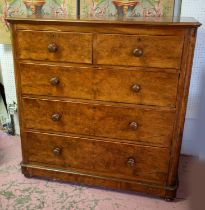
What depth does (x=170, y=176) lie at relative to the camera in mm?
1591

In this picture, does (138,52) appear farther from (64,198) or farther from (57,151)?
(64,198)

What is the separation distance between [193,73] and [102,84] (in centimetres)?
73

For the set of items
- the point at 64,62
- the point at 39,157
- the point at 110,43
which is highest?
the point at 110,43

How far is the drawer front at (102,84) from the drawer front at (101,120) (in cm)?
6

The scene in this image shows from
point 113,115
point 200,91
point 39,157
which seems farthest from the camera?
point 200,91

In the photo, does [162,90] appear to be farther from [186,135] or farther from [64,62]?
[186,135]

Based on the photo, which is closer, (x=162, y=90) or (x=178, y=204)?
(x=162, y=90)

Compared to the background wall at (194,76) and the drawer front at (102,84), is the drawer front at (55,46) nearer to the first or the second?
the drawer front at (102,84)

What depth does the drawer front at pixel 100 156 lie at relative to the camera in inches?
62.4

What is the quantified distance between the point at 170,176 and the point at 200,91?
667 mm

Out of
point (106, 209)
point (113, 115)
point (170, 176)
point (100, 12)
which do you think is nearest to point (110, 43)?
point (113, 115)

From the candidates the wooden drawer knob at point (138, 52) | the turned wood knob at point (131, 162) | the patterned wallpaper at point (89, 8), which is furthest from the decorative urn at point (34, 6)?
the turned wood knob at point (131, 162)

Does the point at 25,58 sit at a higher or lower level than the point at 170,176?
higher

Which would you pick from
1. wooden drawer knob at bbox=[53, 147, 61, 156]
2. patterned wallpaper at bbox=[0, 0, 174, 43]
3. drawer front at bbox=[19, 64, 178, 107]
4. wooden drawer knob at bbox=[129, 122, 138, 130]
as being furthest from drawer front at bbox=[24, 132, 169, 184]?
patterned wallpaper at bbox=[0, 0, 174, 43]
